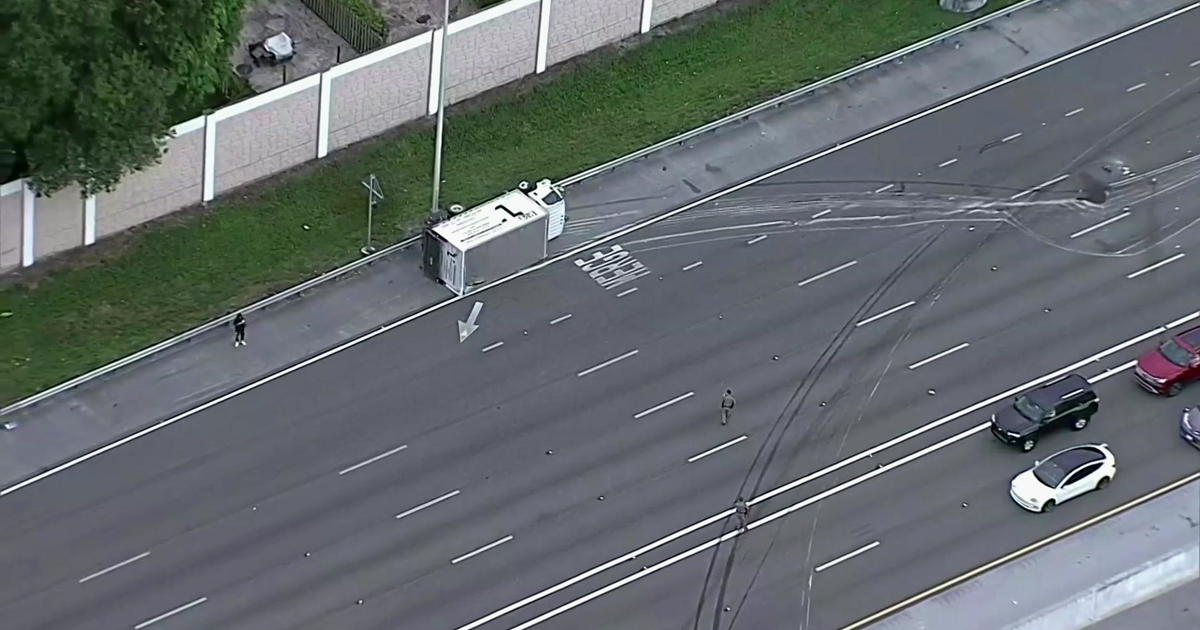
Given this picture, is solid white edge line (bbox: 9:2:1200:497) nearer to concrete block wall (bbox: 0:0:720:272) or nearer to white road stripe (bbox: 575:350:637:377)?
concrete block wall (bbox: 0:0:720:272)

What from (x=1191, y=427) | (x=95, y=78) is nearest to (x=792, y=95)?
(x=1191, y=427)

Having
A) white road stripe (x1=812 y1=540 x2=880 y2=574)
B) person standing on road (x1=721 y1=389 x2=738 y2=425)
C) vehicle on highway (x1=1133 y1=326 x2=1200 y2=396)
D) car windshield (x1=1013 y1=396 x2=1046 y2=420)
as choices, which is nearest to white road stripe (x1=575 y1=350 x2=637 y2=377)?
person standing on road (x1=721 y1=389 x2=738 y2=425)

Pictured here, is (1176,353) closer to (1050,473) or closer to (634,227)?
(1050,473)

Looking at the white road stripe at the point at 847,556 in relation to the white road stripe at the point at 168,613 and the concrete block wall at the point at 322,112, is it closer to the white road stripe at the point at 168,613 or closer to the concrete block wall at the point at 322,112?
the white road stripe at the point at 168,613

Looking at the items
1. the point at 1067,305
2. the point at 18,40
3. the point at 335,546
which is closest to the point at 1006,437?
the point at 1067,305

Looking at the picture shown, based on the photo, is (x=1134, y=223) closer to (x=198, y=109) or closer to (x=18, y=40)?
(x=198, y=109)

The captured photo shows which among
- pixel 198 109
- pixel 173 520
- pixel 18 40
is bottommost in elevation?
pixel 173 520
